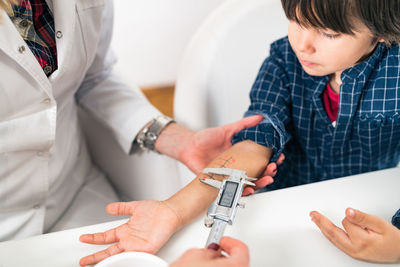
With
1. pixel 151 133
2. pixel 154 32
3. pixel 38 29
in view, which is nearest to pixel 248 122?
pixel 151 133

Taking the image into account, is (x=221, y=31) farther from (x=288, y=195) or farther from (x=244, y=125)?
(x=288, y=195)

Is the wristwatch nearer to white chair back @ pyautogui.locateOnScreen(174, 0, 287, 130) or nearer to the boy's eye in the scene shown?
white chair back @ pyautogui.locateOnScreen(174, 0, 287, 130)

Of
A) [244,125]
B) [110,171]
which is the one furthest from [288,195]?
[110,171]

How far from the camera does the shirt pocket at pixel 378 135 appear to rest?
2.60 ft

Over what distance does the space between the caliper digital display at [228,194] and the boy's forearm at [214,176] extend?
8 cm

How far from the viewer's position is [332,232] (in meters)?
0.54

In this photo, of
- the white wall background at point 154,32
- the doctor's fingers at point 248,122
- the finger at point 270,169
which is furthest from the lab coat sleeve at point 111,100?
the white wall background at point 154,32

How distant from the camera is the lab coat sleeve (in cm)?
90

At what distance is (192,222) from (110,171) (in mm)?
487

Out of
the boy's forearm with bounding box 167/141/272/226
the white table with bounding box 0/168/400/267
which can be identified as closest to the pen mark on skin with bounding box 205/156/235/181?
the boy's forearm with bounding box 167/141/272/226

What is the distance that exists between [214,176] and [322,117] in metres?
0.32

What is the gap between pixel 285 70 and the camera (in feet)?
2.82

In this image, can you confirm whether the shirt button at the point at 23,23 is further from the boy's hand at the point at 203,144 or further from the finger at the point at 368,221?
the finger at the point at 368,221

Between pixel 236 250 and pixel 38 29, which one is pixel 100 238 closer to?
pixel 236 250
